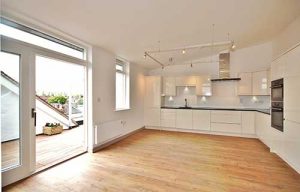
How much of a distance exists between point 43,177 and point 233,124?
5275 mm

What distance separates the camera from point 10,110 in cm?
272

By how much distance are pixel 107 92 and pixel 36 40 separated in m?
2.07

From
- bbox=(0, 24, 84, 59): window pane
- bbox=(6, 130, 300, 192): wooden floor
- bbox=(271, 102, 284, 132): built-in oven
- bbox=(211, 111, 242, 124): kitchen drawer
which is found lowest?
bbox=(6, 130, 300, 192): wooden floor

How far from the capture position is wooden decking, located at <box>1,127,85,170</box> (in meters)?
2.71

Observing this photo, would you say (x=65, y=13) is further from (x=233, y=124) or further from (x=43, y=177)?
(x=233, y=124)

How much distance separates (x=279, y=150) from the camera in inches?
149

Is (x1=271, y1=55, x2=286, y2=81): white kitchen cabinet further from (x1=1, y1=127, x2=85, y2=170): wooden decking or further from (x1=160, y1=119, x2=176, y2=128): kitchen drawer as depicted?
(x1=1, y1=127, x2=85, y2=170): wooden decking

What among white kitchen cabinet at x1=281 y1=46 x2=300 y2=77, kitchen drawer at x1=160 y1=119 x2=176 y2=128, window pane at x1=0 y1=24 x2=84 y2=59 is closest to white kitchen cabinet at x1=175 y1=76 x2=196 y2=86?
kitchen drawer at x1=160 y1=119 x2=176 y2=128

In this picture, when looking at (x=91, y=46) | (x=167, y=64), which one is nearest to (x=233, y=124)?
(x=167, y=64)

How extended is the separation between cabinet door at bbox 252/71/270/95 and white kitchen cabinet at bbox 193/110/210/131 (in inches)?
63.8

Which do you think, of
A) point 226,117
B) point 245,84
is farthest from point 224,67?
point 226,117

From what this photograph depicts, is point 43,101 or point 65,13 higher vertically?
point 65,13

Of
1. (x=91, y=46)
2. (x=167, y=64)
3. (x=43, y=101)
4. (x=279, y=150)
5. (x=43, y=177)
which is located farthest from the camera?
(x=167, y=64)

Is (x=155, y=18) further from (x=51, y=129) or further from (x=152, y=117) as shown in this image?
(x=51, y=129)
